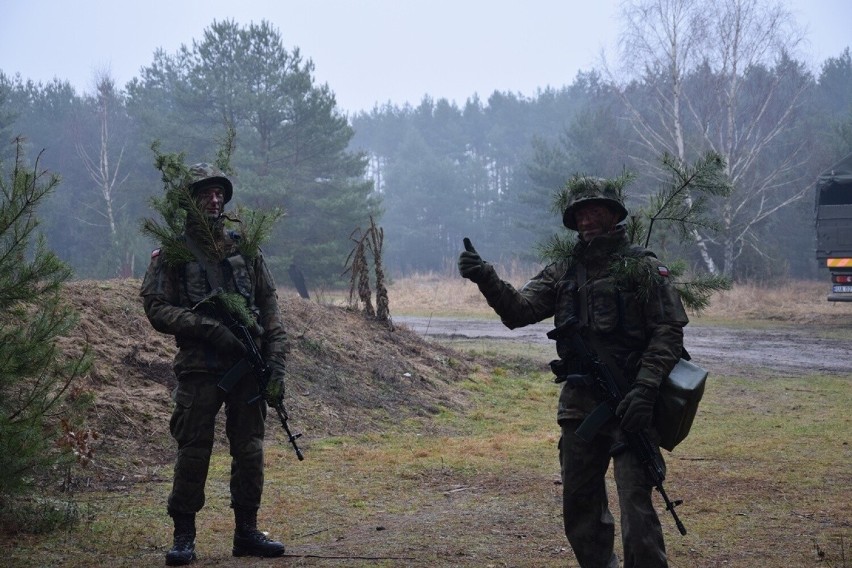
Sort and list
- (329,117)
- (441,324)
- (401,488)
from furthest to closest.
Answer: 1. (329,117)
2. (441,324)
3. (401,488)

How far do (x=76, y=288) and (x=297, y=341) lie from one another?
2.75m

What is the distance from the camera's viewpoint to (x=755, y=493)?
695cm

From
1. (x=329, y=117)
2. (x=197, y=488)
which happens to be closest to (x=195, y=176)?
(x=197, y=488)

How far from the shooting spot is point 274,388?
5367 mm

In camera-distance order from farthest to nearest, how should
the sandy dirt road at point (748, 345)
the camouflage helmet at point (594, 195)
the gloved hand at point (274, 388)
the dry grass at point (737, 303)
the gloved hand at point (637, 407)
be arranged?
the dry grass at point (737, 303), the sandy dirt road at point (748, 345), the gloved hand at point (274, 388), the camouflage helmet at point (594, 195), the gloved hand at point (637, 407)

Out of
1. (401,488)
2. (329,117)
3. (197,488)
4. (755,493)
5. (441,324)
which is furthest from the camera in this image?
(329,117)

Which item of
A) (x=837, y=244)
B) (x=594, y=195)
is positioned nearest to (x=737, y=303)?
(x=837, y=244)

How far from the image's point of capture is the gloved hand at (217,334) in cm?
525

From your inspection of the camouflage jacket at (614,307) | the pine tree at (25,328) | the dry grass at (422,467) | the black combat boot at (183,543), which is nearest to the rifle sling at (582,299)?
the camouflage jacket at (614,307)

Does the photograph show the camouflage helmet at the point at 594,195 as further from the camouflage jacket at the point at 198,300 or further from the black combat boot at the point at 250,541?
the black combat boot at the point at 250,541

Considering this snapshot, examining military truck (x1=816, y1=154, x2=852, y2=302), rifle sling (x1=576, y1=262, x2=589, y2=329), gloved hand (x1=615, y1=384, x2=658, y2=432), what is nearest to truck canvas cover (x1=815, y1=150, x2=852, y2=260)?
military truck (x1=816, y1=154, x2=852, y2=302)

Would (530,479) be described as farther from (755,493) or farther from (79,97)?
(79,97)

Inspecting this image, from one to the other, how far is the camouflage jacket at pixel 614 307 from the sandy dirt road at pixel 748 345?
33.4 ft

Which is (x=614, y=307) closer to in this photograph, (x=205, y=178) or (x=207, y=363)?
(x=207, y=363)
